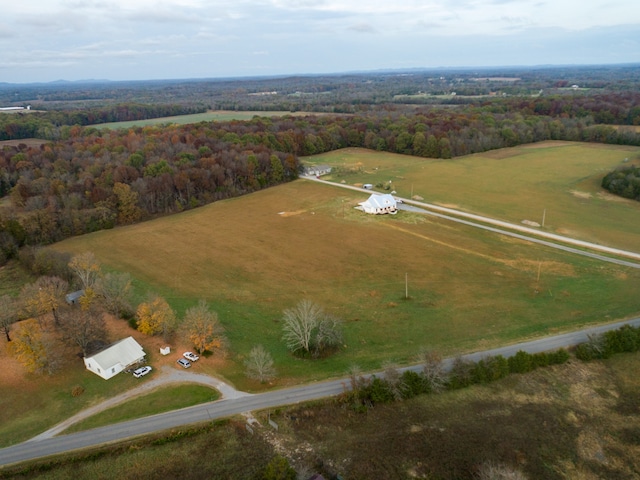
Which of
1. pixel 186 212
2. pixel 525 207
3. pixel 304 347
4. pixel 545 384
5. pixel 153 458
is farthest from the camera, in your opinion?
pixel 186 212

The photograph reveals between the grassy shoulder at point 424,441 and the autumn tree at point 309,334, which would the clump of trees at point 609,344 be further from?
the autumn tree at point 309,334

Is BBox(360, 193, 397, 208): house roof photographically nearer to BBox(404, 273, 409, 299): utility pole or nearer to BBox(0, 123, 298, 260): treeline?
BBox(404, 273, 409, 299): utility pole

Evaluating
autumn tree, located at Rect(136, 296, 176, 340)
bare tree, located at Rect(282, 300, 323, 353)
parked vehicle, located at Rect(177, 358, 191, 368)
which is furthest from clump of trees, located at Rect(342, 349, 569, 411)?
autumn tree, located at Rect(136, 296, 176, 340)

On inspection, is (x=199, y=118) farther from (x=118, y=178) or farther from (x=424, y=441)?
(x=424, y=441)

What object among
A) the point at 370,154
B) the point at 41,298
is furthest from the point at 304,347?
the point at 370,154

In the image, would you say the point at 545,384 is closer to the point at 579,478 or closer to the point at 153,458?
the point at 579,478
